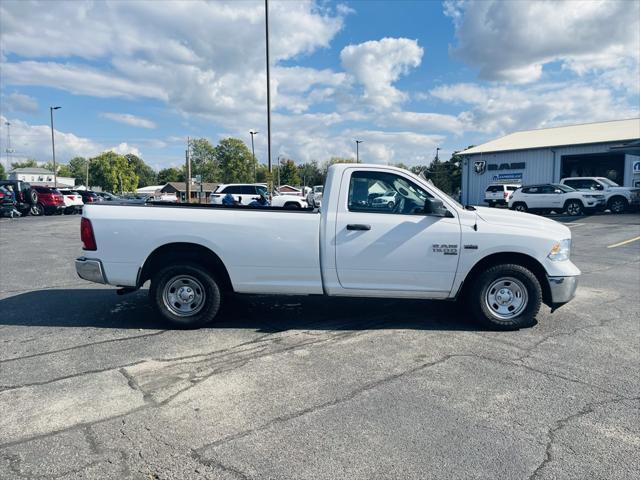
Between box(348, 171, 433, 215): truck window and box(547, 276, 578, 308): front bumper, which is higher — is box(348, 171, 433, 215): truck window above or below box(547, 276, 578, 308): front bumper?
above

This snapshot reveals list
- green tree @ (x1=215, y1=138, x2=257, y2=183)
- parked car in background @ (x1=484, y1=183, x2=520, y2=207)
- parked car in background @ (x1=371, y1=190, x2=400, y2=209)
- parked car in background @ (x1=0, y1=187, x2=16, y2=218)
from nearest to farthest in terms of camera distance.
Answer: parked car in background @ (x1=371, y1=190, x2=400, y2=209)
parked car in background @ (x1=0, y1=187, x2=16, y2=218)
parked car in background @ (x1=484, y1=183, x2=520, y2=207)
green tree @ (x1=215, y1=138, x2=257, y2=183)

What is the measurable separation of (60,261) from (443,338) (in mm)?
9099

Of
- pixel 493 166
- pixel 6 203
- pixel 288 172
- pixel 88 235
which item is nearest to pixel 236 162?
pixel 288 172

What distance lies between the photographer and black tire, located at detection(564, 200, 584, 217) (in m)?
24.0

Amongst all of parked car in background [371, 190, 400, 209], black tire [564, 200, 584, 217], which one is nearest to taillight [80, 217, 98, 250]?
parked car in background [371, 190, 400, 209]

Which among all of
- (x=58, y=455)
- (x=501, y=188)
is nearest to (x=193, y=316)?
(x=58, y=455)

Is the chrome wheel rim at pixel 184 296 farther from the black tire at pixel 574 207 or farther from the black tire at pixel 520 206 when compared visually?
the black tire at pixel 520 206

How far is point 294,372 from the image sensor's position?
419cm

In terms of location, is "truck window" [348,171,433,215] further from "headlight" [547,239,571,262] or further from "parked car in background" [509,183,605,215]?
"parked car in background" [509,183,605,215]

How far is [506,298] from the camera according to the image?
542cm

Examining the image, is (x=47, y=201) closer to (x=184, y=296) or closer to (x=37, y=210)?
(x=37, y=210)

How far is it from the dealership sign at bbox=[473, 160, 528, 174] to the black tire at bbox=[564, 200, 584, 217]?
11903mm

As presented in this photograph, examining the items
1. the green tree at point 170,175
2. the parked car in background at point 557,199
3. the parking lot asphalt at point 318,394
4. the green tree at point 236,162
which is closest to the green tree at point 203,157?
the green tree at point 236,162

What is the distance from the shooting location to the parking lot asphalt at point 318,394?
2.87 m
